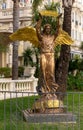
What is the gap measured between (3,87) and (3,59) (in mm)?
25908

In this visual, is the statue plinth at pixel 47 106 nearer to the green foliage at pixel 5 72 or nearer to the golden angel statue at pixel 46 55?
the golden angel statue at pixel 46 55

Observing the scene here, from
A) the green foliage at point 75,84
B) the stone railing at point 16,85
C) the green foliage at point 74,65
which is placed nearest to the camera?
the stone railing at point 16,85

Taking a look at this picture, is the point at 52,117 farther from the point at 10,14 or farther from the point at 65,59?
the point at 10,14

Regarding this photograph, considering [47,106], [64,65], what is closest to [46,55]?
[47,106]

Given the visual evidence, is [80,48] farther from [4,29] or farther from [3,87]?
[3,87]

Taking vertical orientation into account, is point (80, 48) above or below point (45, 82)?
below

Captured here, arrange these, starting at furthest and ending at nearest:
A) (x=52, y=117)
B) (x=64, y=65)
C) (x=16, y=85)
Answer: (x=16, y=85)
(x=64, y=65)
(x=52, y=117)

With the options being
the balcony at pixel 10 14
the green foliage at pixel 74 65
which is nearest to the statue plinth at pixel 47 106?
the green foliage at pixel 74 65

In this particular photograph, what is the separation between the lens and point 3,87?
21500 millimetres

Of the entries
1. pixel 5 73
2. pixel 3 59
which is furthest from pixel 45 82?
pixel 3 59

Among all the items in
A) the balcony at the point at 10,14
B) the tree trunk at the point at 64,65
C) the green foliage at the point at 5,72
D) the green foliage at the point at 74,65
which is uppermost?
the tree trunk at the point at 64,65

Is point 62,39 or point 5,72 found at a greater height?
point 62,39

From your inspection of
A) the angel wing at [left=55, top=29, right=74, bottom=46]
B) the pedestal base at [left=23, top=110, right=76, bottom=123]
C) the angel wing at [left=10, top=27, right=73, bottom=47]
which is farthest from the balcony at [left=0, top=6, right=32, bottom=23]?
the pedestal base at [left=23, top=110, right=76, bottom=123]

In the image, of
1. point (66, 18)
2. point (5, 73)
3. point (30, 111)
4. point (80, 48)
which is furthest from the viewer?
point (80, 48)
